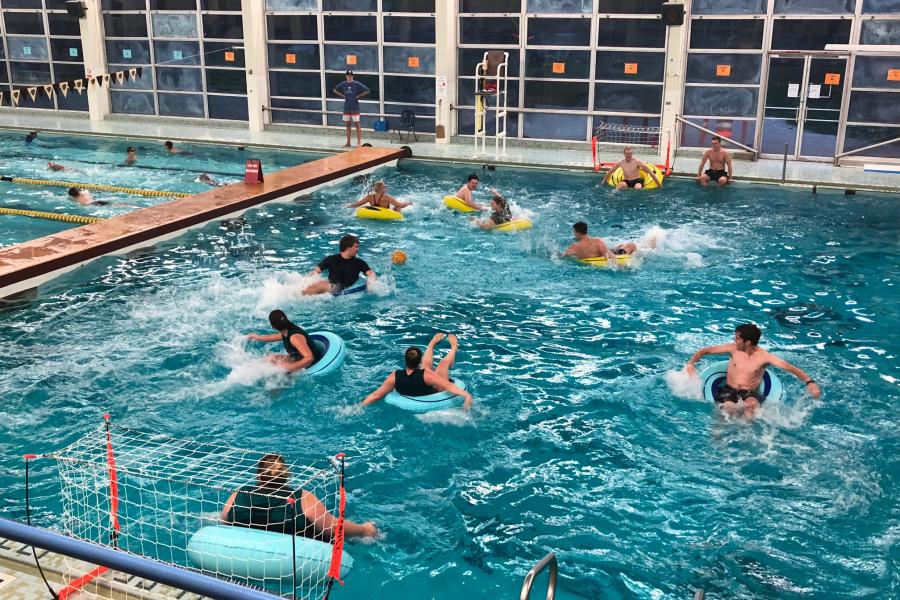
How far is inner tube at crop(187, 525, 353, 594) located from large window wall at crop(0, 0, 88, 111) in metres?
24.2

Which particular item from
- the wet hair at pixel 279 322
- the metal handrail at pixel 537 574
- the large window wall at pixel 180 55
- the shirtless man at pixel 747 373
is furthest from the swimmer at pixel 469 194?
the large window wall at pixel 180 55

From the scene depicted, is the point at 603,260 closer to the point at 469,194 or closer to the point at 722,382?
the point at 469,194

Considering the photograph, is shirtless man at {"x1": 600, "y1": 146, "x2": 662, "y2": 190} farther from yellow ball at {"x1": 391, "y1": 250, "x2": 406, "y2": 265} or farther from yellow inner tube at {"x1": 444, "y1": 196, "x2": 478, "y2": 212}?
yellow ball at {"x1": 391, "y1": 250, "x2": 406, "y2": 265}

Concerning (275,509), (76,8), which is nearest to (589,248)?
(275,509)

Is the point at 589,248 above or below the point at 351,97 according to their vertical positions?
below

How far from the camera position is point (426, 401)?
7707 mm

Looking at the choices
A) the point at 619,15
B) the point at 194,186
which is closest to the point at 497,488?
the point at 194,186

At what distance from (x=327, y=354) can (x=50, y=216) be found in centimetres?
856

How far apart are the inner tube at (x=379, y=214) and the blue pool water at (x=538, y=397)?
0.35m

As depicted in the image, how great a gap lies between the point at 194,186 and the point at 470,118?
758 cm

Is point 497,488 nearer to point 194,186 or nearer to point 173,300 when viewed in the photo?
point 173,300

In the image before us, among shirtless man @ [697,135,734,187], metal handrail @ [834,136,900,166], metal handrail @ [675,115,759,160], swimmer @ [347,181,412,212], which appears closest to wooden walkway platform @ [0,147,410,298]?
swimmer @ [347,181,412,212]

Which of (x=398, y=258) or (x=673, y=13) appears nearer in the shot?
(x=398, y=258)

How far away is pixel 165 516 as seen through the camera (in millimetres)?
6348
